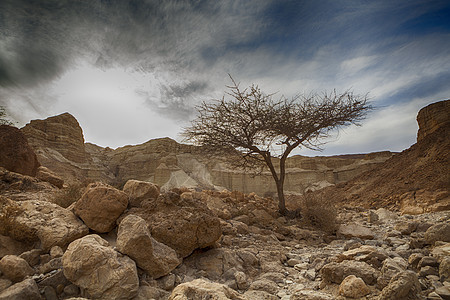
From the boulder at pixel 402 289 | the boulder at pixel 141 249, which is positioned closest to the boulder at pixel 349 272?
the boulder at pixel 402 289

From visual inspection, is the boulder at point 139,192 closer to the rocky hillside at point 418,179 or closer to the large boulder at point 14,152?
the large boulder at point 14,152

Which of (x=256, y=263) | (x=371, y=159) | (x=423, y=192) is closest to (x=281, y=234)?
(x=256, y=263)

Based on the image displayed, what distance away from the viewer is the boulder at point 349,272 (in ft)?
7.84

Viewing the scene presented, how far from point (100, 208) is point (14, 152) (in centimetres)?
383

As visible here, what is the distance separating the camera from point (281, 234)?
215 inches

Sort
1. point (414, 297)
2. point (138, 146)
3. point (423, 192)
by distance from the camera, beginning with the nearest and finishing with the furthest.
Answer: point (414, 297), point (423, 192), point (138, 146)

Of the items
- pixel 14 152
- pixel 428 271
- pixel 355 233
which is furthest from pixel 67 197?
pixel 355 233

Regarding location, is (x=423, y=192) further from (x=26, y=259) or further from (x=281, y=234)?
(x=26, y=259)

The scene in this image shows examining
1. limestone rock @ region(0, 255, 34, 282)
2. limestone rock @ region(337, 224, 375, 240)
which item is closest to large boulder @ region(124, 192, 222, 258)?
limestone rock @ region(0, 255, 34, 282)

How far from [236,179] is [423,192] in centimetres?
2850

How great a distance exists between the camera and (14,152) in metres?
5.30

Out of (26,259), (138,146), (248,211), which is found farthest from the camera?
(138,146)

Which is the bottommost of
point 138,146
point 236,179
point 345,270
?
point 345,270

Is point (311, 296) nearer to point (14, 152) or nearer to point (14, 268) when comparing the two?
point (14, 268)
